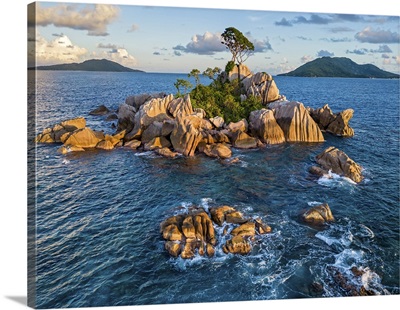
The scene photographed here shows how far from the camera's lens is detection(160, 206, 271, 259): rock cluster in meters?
16.4

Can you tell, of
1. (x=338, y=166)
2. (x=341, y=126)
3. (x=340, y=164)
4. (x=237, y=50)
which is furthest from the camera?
(x=237, y=50)

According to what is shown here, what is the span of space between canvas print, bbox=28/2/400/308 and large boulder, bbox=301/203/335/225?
6 centimetres

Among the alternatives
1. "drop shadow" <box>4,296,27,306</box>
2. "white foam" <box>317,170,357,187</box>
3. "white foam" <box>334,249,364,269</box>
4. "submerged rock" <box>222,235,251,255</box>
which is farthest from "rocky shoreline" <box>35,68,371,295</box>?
"drop shadow" <box>4,296,27,306</box>

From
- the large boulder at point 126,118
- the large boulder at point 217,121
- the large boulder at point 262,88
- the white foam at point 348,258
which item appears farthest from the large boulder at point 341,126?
the white foam at point 348,258

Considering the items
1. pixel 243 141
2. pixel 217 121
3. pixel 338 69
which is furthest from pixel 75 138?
pixel 338 69

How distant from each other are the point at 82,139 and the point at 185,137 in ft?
34.0

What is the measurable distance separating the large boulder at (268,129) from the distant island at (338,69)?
18.9ft

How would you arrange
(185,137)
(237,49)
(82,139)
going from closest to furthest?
(185,137) < (82,139) < (237,49)

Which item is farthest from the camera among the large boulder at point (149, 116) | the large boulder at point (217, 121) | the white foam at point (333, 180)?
the large boulder at point (217, 121)

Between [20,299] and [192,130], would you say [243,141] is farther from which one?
[20,299]

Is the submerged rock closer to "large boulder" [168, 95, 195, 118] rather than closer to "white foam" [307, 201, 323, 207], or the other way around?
"white foam" [307, 201, 323, 207]

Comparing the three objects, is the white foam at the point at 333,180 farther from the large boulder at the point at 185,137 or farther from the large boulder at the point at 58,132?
the large boulder at the point at 58,132

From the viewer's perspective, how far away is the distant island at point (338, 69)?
23909 millimetres

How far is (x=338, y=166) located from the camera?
26.0m
